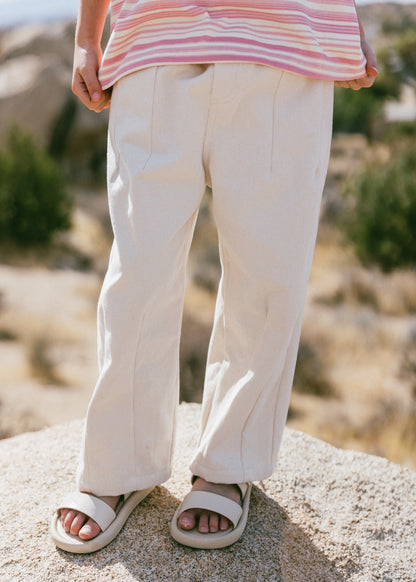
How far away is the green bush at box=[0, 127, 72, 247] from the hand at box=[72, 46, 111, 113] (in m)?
5.98

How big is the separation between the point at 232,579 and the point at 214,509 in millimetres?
146

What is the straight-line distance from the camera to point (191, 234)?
1312mm

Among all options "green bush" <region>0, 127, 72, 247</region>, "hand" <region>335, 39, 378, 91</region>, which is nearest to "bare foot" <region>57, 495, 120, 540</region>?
"hand" <region>335, 39, 378, 91</region>

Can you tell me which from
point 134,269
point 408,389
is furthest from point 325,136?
point 408,389

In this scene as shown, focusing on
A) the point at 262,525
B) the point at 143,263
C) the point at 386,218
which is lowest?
the point at 386,218

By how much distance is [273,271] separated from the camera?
1.29 metres

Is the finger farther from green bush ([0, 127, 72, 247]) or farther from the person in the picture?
green bush ([0, 127, 72, 247])

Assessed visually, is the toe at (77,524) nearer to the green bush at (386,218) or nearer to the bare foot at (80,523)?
the bare foot at (80,523)

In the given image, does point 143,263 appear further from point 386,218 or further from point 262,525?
point 386,218

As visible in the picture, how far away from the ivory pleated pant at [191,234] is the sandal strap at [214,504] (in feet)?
0.30

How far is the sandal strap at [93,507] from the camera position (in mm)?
1344

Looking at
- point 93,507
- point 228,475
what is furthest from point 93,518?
point 228,475

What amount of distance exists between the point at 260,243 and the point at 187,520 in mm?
633

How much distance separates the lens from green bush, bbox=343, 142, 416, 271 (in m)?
7.02
